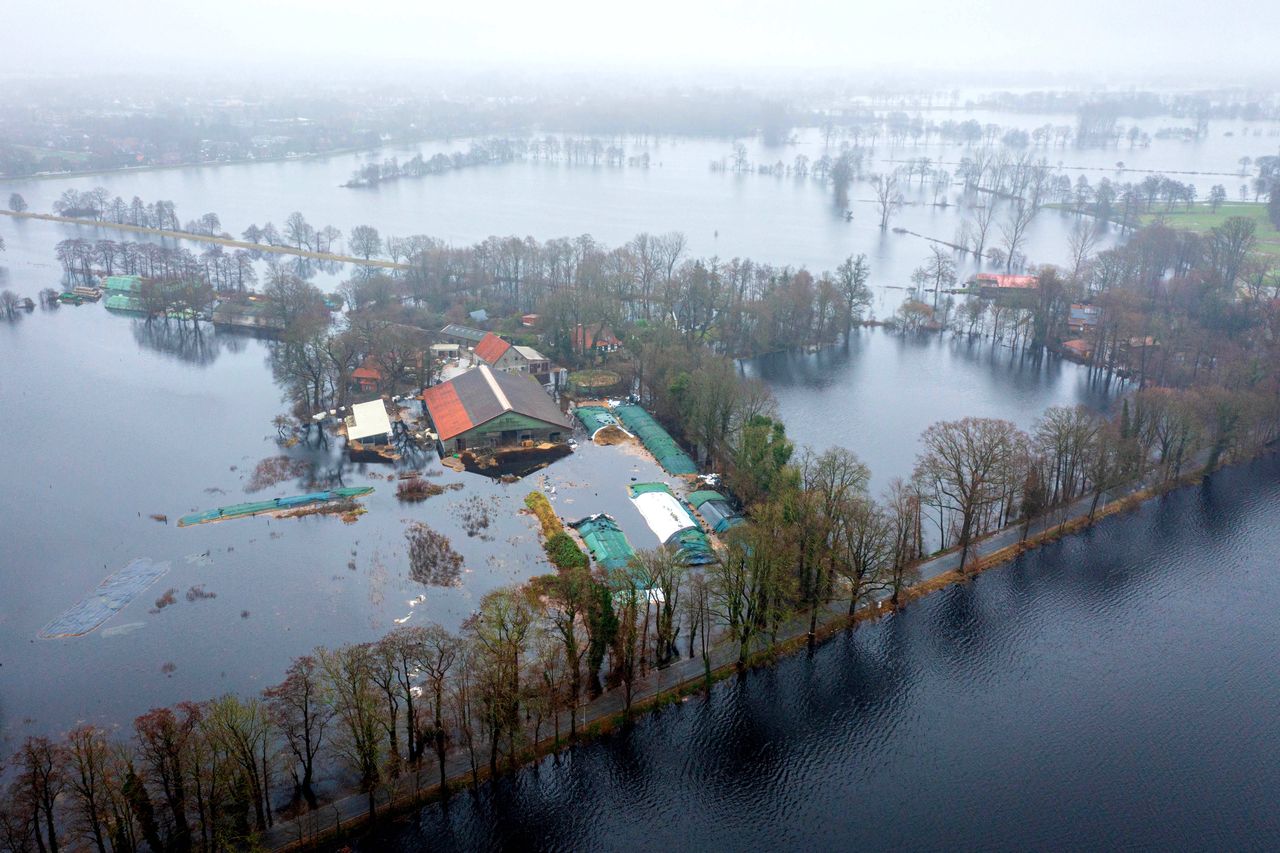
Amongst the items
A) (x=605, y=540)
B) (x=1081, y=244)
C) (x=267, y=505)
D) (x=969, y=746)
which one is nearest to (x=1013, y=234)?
(x=1081, y=244)

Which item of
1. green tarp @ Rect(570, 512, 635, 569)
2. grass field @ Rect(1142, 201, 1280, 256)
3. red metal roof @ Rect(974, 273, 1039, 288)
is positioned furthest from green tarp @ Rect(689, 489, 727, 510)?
grass field @ Rect(1142, 201, 1280, 256)

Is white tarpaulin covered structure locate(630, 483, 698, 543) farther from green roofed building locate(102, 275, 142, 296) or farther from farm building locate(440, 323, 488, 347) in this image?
green roofed building locate(102, 275, 142, 296)

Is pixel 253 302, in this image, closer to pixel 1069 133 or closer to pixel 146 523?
pixel 146 523

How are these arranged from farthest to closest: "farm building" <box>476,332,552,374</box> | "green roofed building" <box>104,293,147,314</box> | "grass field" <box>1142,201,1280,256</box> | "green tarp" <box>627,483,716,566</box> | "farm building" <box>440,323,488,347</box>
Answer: "grass field" <box>1142,201,1280,256</box> < "green roofed building" <box>104,293,147,314</box> < "farm building" <box>440,323,488,347</box> < "farm building" <box>476,332,552,374</box> < "green tarp" <box>627,483,716,566</box>

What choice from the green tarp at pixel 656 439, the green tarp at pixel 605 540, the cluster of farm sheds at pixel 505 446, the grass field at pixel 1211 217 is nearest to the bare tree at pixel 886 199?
the grass field at pixel 1211 217

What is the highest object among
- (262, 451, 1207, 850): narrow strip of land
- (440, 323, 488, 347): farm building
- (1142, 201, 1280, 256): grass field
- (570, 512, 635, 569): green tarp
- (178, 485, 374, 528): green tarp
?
(1142, 201, 1280, 256): grass field

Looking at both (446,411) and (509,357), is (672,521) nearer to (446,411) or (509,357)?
(446,411)

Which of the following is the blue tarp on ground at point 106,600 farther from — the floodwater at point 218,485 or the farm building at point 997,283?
the farm building at point 997,283

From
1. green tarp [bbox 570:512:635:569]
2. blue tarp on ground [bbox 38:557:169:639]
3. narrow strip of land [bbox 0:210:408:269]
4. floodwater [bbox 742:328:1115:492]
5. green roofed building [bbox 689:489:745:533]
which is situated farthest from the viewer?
narrow strip of land [bbox 0:210:408:269]
